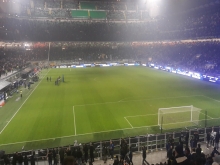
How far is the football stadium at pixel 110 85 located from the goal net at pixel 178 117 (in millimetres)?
94

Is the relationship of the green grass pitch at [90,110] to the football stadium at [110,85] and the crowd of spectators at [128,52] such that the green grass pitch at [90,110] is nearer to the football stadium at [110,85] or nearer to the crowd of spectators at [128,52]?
the football stadium at [110,85]

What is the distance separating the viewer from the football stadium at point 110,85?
529 inches

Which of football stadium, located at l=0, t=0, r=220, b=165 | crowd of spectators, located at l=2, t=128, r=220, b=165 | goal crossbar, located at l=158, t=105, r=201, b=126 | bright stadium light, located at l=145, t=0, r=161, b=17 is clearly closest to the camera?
crowd of spectators, located at l=2, t=128, r=220, b=165

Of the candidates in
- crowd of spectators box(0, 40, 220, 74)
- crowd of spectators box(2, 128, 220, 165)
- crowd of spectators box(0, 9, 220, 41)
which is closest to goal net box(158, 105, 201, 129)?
crowd of spectators box(2, 128, 220, 165)

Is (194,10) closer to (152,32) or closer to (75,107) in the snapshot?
(152,32)

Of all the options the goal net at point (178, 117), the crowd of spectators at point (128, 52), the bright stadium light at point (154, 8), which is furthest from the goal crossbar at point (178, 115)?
the bright stadium light at point (154, 8)

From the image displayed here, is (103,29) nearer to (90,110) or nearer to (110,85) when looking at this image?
(110,85)

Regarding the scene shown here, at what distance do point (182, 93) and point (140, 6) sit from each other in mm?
69921

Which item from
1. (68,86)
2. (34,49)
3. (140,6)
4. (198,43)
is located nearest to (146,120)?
(68,86)

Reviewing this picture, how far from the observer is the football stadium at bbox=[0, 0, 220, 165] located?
44.1 feet

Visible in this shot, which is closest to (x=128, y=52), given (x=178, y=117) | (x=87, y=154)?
(x=178, y=117)

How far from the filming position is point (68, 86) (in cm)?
3503

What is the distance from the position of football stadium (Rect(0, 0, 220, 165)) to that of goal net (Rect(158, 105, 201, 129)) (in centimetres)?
9

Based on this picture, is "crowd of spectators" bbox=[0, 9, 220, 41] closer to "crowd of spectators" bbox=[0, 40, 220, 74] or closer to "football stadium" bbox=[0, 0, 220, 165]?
"football stadium" bbox=[0, 0, 220, 165]
